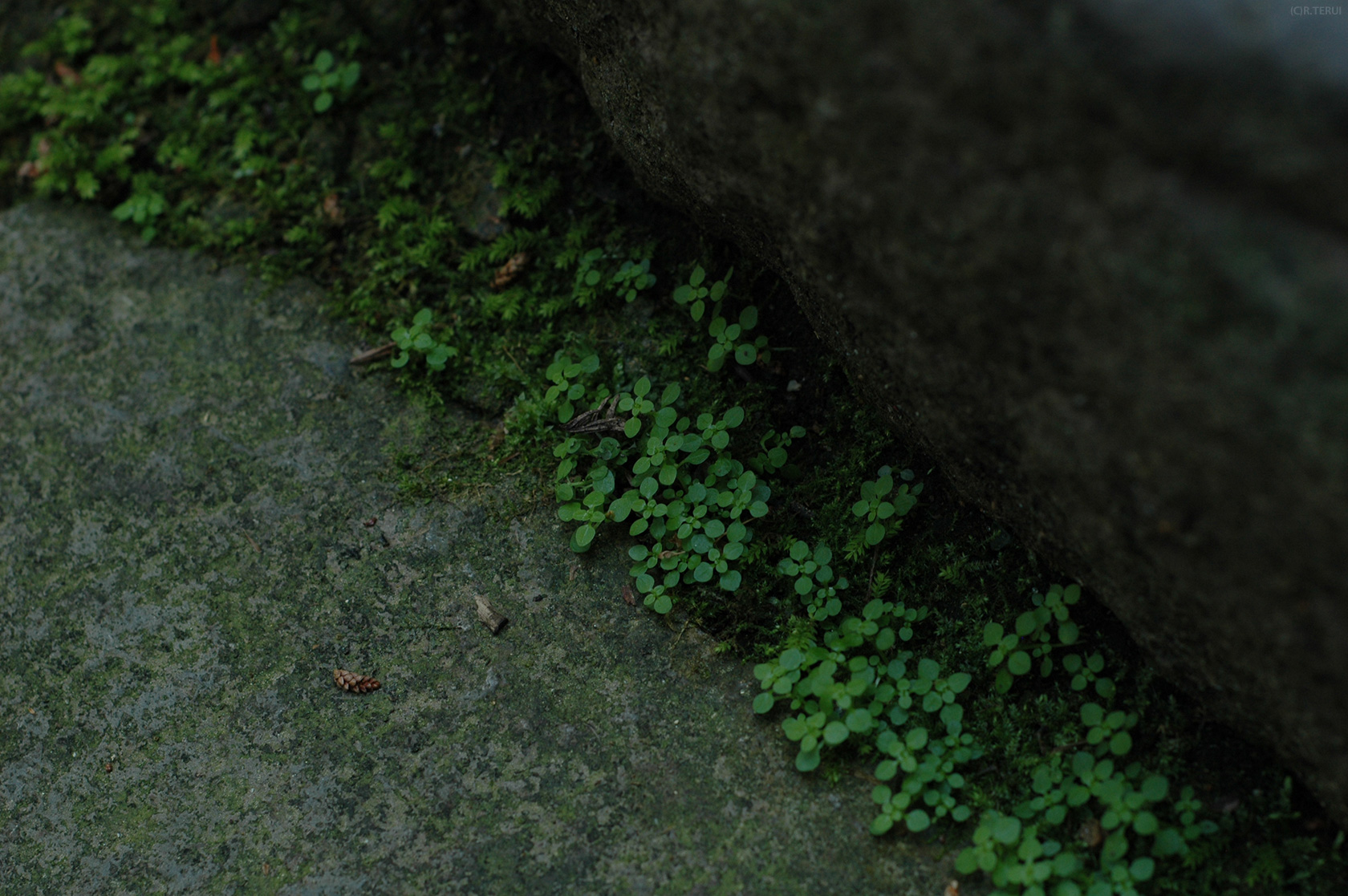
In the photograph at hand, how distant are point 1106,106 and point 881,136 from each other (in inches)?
15.4

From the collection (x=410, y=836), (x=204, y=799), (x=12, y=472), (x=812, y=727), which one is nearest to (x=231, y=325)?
(x=12, y=472)

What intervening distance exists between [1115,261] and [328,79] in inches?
114

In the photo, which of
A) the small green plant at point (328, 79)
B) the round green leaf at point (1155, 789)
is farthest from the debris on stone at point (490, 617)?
the small green plant at point (328, 79)

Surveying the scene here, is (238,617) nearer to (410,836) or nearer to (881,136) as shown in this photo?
(410,836)

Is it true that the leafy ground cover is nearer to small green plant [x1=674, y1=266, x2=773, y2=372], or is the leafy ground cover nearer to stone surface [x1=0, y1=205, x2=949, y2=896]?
small green plant [x1=674, y1=266, x2=773, y2=372]

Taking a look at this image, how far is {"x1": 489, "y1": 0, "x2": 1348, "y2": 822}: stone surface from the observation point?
4.94ft

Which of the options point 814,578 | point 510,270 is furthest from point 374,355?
point 814,578

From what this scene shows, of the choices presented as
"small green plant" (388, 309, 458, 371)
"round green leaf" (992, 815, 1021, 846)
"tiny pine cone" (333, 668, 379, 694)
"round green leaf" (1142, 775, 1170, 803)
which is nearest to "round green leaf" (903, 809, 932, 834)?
"round green leaf" (992, 815, 1021, 846)

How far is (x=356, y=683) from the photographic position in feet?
8.29

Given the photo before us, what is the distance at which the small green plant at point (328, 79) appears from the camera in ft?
11.6

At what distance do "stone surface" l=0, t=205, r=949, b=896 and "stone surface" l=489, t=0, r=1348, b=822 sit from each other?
2.72 feet

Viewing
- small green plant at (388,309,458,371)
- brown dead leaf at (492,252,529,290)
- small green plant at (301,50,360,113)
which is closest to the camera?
small green plant at (388,309,458,371)

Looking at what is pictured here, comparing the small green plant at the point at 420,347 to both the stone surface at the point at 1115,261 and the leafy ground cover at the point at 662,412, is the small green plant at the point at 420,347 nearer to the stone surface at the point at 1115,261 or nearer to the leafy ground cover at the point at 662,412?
the leafy ground cover at the point at 662,412

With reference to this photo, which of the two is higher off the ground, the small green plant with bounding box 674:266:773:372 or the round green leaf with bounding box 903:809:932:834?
the small green plant with bounding box 674:266:773:372
